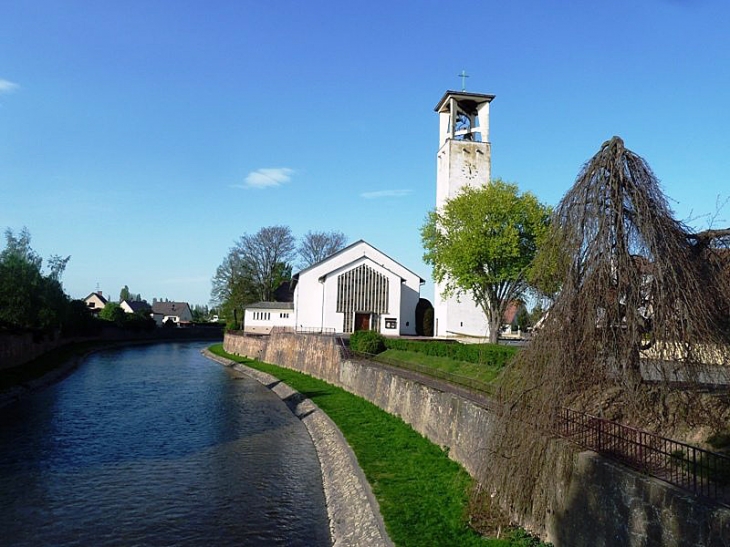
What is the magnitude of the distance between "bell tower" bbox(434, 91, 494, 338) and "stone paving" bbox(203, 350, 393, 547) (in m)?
21.7

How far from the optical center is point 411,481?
13797mm

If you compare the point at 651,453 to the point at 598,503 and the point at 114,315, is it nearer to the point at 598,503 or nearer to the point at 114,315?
the point at 598,503

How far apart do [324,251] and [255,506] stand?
6777 cm

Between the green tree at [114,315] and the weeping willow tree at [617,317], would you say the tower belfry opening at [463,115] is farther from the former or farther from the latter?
the green tree at [114,315]

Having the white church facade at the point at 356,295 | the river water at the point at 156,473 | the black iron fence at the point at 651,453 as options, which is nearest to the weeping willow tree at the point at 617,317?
the black iron fence at the point at 651,453

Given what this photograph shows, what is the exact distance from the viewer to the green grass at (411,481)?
1046cm

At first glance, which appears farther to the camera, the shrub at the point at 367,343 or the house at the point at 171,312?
the house at the point at 171,312

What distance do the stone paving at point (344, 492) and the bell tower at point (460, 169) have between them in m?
21.7

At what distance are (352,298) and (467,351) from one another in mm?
26679

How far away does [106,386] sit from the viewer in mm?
33875

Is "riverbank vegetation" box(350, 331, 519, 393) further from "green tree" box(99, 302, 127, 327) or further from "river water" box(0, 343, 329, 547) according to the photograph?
"green tree" box(99, 302, 127, 327)

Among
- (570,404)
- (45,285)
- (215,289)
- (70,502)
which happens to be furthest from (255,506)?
(215,289)

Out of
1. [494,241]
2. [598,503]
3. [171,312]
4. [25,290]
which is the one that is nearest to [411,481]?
[598,503]

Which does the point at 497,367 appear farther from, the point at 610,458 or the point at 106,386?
the point at 106,386
